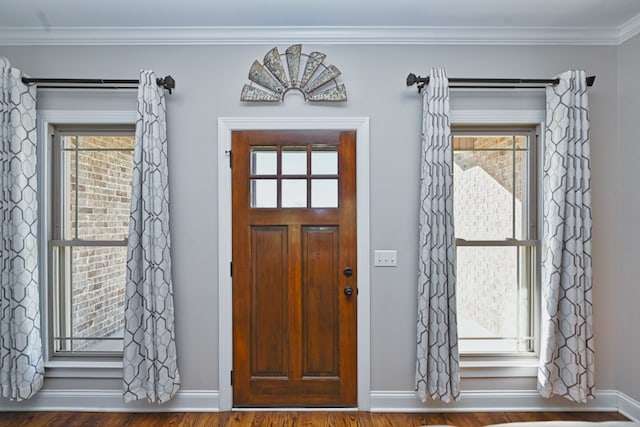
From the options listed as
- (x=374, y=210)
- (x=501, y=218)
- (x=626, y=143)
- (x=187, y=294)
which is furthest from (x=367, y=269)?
(x=626, y=143)

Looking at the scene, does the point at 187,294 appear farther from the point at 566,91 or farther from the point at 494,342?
the point at 566,91

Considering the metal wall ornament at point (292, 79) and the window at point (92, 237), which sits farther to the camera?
the window at point (92, 237)

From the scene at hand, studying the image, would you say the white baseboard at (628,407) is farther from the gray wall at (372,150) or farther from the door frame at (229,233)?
the door frame at (229,233)

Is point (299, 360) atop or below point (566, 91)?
below

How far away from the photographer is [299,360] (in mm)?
2834

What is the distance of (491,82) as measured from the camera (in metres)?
2.69

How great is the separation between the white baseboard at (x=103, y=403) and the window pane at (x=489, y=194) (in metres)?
2.14

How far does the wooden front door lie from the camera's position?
2816mm

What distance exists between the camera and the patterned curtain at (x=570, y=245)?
2.64 m

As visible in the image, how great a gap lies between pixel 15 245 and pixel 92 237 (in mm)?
444

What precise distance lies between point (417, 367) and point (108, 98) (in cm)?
278

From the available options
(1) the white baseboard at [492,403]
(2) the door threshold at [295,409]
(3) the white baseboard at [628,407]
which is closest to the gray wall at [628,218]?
(3) the white baseboard at [628,407]

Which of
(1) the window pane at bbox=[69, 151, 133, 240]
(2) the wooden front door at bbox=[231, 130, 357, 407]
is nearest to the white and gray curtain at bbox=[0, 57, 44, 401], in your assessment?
(1) the window pane at bbox=[69, 151, 133, 240]

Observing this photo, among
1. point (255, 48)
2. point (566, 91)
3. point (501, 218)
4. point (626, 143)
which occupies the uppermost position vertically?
point (255, 48)
